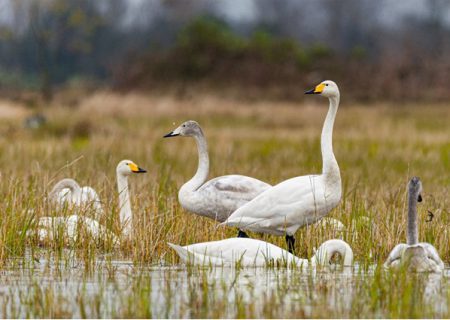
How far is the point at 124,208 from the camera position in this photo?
8586mm

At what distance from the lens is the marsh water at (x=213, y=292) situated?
5.58 metres

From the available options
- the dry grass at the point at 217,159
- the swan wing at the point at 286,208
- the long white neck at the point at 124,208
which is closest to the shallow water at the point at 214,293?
the dry grass at the point at 217,159

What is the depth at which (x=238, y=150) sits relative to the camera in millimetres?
18641

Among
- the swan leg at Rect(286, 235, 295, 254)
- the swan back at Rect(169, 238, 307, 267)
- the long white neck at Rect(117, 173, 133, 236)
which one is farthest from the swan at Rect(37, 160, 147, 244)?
the swan leg at Rect(286, 235, 295, 254)

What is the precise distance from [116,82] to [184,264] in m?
33.6

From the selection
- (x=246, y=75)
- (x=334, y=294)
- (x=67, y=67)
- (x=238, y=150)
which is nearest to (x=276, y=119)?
(x=238, y=150)

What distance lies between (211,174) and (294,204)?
5185 mm

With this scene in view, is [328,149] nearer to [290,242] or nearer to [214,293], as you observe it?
[290,242]

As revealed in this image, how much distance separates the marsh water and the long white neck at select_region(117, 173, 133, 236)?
1.05 m

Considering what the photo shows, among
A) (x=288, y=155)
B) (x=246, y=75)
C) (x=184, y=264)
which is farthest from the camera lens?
(x=246, y=75)

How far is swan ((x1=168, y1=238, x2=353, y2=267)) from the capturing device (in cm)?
708

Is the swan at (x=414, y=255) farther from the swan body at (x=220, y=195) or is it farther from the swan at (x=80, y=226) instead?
the swan at (x=80, y=226)

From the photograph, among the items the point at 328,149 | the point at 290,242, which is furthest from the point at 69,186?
the point at 328,149

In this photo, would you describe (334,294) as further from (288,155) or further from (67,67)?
(67,67)
